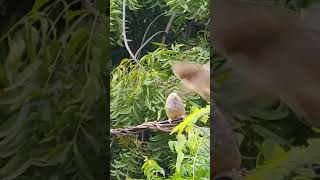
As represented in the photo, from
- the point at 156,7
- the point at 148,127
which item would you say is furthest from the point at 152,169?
the point at 156,7

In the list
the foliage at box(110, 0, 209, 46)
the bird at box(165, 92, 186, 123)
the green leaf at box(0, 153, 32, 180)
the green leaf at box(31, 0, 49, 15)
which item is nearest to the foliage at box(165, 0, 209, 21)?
the foliage at box(110, 0, 209, 46)

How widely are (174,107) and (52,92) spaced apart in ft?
1.16

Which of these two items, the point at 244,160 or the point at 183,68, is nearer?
the point at 244,160

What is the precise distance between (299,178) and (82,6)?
753 mm

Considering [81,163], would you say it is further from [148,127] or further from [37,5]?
[37,5]

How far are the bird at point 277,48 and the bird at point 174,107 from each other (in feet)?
Answer: 0.70

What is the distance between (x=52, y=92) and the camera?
1352mm

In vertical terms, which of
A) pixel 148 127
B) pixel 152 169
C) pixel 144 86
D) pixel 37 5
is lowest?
pixel 152 169

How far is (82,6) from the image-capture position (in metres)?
1.35

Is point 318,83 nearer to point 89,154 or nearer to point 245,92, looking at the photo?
point 245,92

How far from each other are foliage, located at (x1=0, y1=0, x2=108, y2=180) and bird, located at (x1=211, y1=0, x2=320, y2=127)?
0.37 m

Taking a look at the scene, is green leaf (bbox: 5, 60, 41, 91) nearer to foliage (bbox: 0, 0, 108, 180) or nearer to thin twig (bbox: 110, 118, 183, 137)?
foliage (bbox: 0, 0, 108, 180)

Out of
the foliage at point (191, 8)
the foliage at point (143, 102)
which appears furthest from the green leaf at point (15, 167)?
the foliage at point (191, 8)

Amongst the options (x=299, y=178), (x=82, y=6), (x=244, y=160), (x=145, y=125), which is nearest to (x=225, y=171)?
(x=244, y=160)
